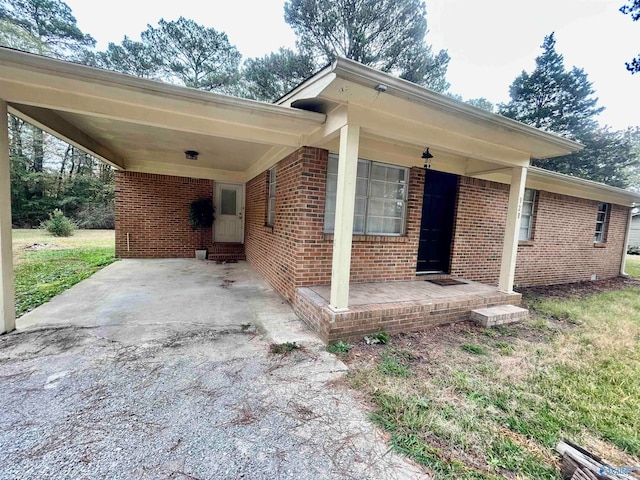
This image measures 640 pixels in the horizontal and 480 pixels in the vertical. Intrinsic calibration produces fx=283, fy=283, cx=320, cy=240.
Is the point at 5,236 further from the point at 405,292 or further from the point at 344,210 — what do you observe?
the point at 405,292

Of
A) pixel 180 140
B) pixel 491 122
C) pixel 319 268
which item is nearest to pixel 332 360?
pixel 319 268

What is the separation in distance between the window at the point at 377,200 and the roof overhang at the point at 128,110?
120 centimetres

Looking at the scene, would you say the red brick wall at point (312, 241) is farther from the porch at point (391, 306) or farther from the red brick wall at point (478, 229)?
the red brick wall at point (478, 229)

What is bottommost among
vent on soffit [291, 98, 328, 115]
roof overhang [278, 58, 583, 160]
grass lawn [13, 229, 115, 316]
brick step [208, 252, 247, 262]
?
grass lawn [13, 229, 115, 316]

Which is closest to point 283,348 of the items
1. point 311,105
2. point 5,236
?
point 311,105

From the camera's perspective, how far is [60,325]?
3.26 m

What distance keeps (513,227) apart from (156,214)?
8.35 meters

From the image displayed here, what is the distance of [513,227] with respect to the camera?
4.61 metres

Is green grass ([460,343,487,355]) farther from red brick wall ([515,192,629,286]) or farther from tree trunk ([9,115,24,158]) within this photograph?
tree trunk ([9,115,24,158])

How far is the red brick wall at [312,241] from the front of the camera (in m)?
4.07

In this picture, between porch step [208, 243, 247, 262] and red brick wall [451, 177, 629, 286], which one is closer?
red brick wall [451, 177, 629, 286]

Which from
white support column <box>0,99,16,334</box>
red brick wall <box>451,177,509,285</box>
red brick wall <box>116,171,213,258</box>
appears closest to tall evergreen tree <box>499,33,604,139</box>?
red brick wall <box>451,177,509,285</box>

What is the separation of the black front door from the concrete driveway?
3235 millimetres

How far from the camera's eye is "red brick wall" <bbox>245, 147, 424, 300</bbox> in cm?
407
